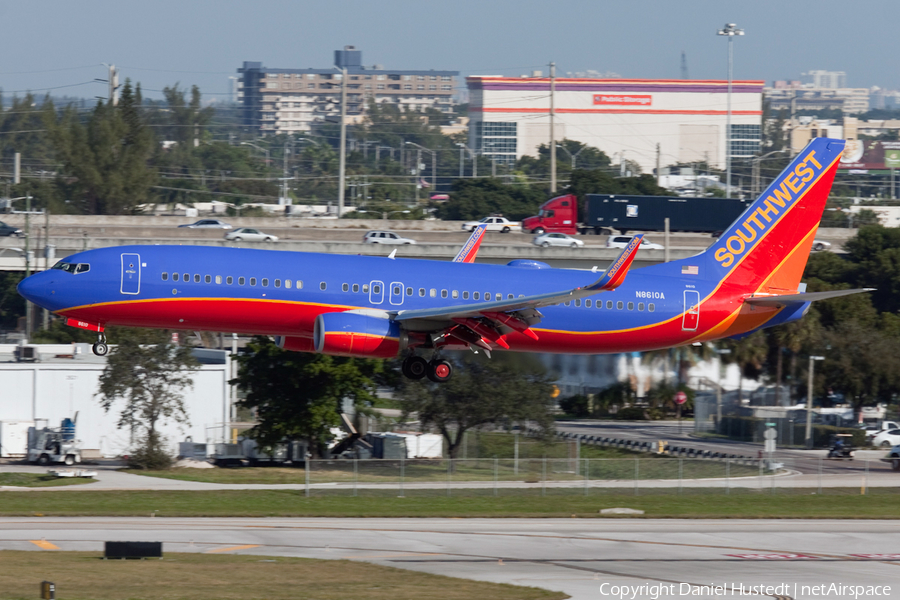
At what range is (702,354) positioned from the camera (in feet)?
279

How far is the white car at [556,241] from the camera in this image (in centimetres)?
10619

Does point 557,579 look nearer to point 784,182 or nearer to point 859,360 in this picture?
point 784,182

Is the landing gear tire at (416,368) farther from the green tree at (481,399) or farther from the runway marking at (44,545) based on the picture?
the green tree at (481,399)

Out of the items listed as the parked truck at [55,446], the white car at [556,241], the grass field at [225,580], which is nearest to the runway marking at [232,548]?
the grass field at [225,580]

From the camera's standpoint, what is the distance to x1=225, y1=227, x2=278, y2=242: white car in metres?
108

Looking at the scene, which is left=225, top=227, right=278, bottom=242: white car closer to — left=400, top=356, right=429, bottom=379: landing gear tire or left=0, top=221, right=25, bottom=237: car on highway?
left=0, top=221, right=25, bottom=237: car on highway

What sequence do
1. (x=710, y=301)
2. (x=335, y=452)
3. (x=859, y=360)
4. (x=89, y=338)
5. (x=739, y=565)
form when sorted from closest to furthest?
(x=739, y=565)
(x=710, y=301)
(x=335, y=452)
(x=859, y=360)
(x=89, y=338)

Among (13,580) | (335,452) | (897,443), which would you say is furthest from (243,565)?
(897,443)

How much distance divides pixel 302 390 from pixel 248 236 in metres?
46.3

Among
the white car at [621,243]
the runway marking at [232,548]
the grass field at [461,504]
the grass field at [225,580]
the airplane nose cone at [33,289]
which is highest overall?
the white car at [621,243]

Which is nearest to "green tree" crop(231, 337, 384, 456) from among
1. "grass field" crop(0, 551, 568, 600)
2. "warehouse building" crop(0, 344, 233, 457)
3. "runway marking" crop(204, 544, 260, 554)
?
"warehouse building" crop(0, 344, 233, 457)

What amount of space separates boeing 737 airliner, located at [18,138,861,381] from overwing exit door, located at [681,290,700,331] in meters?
0.05

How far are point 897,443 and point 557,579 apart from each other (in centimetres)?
5409

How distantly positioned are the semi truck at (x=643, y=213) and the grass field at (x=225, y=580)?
91287 millimetres
